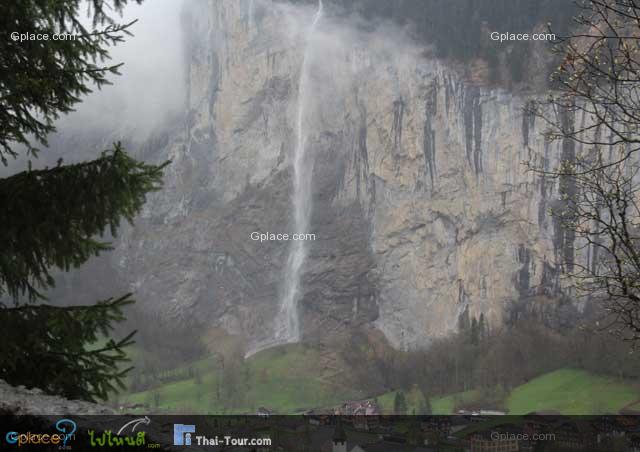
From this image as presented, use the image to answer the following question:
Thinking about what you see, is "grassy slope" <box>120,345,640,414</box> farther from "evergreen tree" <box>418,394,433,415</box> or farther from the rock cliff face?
the rock cliff face

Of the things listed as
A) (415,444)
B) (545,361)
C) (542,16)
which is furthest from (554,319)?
(415,444)

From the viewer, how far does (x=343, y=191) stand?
120 metres

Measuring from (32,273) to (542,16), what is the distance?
122 meters

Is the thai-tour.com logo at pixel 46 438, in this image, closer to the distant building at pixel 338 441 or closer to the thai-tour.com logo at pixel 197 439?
the thai-tour.com logo at pixel 197 439

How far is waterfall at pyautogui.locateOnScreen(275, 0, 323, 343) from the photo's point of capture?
116m

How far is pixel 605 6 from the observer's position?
569 cm

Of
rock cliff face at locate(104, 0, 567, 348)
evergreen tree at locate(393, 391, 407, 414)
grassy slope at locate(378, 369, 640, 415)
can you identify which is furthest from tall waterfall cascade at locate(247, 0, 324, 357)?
evergreen tree at locate(393, 391, 407, 414)

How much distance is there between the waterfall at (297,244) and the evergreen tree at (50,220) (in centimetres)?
10908

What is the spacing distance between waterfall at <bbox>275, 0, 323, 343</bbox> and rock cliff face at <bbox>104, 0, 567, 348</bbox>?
144 cm

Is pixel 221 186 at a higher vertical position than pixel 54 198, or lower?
higher

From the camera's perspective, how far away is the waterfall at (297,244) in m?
116

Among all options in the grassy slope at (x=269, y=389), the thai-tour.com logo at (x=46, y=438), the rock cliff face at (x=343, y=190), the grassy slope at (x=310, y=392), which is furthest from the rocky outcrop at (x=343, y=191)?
the thai-tour.com logo at (x=46, y=438)

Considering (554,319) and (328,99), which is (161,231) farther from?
(554,319)

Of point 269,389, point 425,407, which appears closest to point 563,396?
point 425,407
